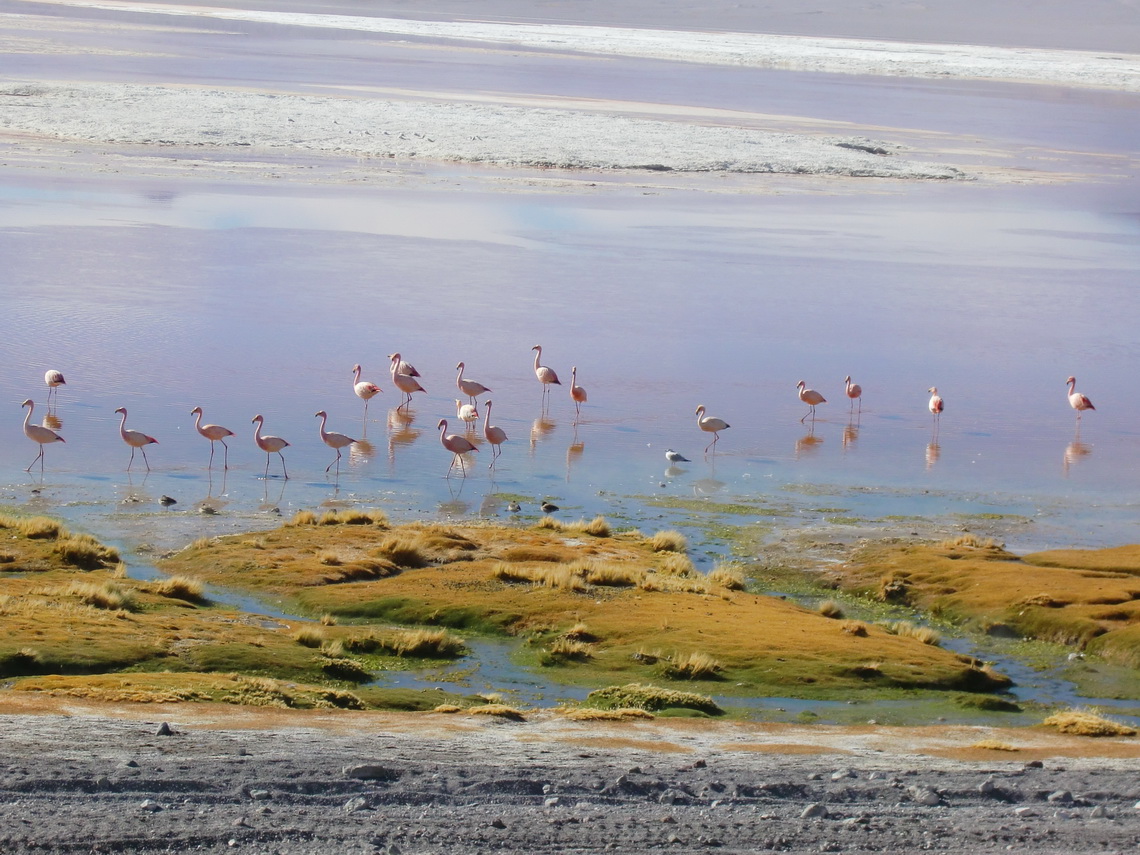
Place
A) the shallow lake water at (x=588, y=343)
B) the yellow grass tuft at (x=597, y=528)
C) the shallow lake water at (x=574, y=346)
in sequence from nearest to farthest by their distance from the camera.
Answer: the yellow grass tuft at (x=597, y=528) < the shallow lake water at (x=588, y=343) < the shallow lake water at (x=574, y=346)

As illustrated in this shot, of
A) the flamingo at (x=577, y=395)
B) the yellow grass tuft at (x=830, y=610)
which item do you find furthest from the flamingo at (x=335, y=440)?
the yellow grass tuft at (x=830, y=610)

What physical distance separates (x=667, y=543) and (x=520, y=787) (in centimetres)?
→ 701

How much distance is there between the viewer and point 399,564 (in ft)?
47.9

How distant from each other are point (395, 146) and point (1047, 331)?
24006 mm

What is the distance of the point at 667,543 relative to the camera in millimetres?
15438

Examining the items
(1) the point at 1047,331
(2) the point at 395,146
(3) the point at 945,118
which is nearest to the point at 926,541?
(1) the point at 1047,331

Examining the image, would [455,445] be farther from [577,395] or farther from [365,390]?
[577,395]

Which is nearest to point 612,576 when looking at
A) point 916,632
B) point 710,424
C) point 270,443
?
point 916,632

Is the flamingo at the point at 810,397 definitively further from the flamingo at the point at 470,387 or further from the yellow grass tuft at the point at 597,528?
the yellow grass tuft at the point at 597,528

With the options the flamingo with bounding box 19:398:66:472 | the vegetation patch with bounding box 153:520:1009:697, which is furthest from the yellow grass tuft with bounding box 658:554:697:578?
the flamingo with bounding box 19:398:66:472

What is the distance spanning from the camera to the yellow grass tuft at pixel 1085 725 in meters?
10.6

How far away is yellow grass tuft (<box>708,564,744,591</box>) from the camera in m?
14.2

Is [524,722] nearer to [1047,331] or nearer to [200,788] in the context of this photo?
[200,788]

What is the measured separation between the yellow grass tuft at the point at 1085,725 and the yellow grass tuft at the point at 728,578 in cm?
384
